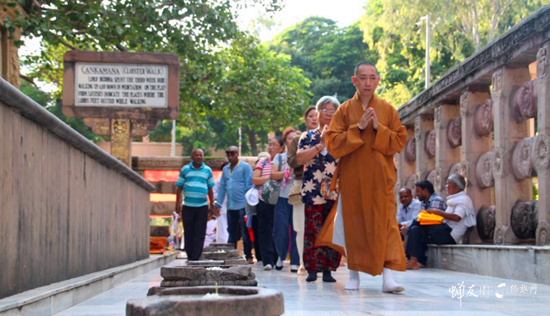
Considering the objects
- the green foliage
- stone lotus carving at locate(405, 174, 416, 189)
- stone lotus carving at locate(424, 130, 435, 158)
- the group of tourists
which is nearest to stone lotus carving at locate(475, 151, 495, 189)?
the group of tourists

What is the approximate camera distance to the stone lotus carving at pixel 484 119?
388 inches

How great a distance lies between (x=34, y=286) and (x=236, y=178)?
24.0 feet

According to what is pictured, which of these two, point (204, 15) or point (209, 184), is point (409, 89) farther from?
point (209, 184)

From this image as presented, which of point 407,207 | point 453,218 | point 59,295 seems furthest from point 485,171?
point 59,295

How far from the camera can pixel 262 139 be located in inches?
2064

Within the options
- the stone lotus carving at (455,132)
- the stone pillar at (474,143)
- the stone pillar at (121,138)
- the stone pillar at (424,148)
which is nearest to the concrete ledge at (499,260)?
the stone pillar at (474,143)

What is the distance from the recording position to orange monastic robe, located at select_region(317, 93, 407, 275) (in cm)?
661

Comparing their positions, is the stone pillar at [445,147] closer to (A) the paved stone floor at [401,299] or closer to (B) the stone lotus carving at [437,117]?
(B) the stone lotus carving at [437,117]

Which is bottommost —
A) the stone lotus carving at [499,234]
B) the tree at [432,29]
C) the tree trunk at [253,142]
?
the stone lotus carving at [499,234]

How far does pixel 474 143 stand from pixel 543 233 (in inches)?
117

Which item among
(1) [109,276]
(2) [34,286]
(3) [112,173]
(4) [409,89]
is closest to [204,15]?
(3) [112,173]

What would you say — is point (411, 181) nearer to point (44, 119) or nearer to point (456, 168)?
point (456, 168)

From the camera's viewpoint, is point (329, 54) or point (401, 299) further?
point (329, 54)

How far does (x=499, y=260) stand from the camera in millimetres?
7973
